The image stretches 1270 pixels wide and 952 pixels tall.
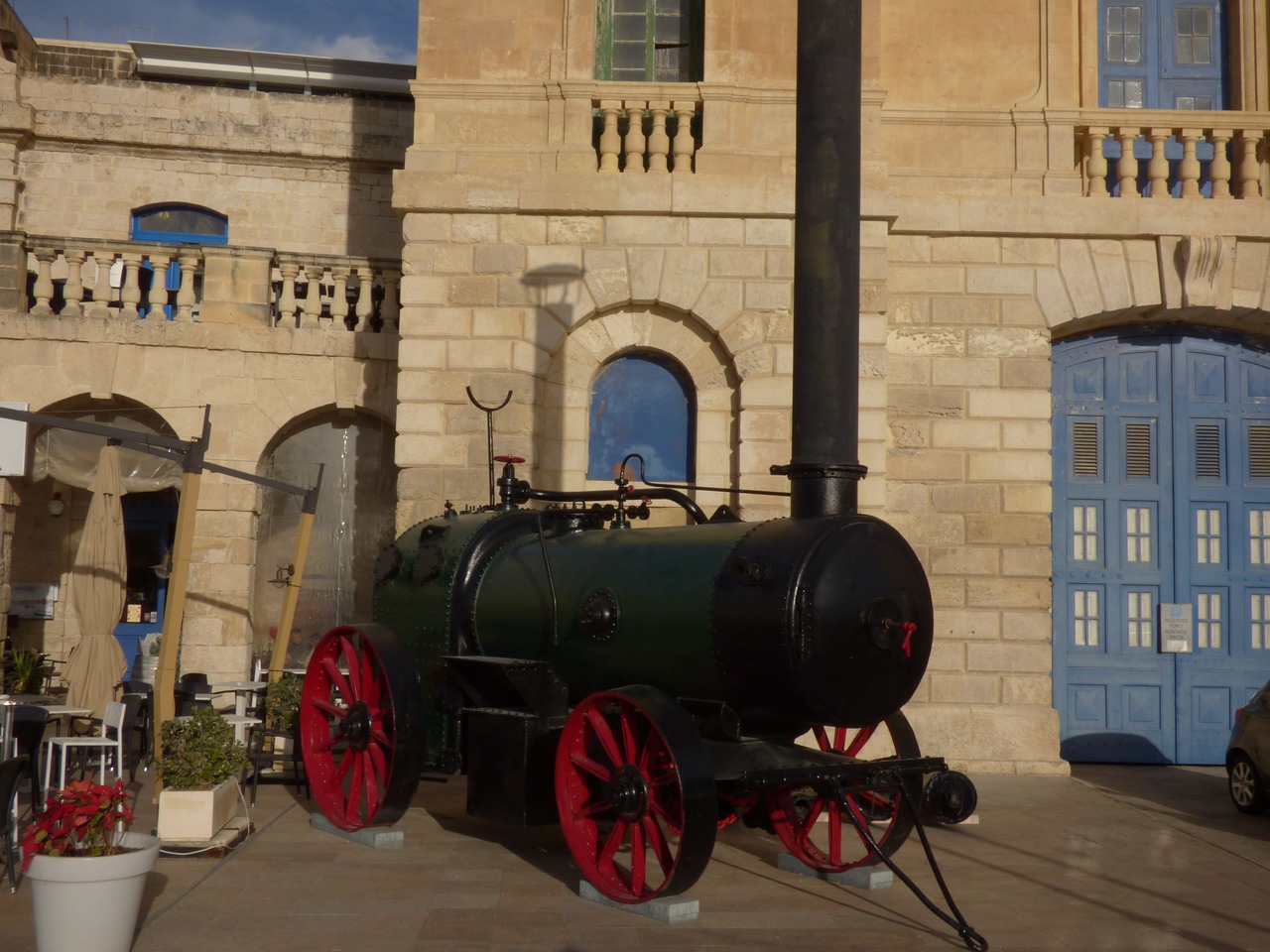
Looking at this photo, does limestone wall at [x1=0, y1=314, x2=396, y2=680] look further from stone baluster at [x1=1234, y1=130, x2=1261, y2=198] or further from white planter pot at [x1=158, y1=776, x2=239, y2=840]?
stone baluster at [x1=1234, y1=130, x2=1261, y2=198]

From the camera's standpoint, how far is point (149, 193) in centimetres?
1499

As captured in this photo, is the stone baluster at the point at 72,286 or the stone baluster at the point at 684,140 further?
the stone baluster at the point at 72,286

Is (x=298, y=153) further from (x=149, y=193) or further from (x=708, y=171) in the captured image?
(x=708, y=171)

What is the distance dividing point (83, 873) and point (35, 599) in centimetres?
1033

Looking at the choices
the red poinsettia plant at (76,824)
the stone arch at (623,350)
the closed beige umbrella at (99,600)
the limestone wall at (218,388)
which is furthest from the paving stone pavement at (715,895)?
the limestone wall at (218,388)

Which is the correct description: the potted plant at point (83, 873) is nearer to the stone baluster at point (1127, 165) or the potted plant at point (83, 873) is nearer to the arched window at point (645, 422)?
the arched window at point (645, 422)

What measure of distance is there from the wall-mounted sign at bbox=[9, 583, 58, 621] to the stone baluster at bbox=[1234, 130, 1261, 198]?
12714mm

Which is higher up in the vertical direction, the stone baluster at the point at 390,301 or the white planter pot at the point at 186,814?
the stone baluster at the point at 390,301

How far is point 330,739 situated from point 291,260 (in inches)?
243

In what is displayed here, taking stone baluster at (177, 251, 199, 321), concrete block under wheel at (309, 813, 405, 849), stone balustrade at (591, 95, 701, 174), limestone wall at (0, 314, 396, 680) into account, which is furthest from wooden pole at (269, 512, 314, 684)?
stone balustrade at (591, 95, 701, 174)

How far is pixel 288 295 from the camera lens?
13.0 meters

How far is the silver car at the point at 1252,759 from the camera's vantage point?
30.4 ft

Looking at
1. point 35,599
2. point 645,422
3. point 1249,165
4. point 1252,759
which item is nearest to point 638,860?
point 1252,759

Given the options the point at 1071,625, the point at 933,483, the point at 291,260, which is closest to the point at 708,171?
the point at 933,483
